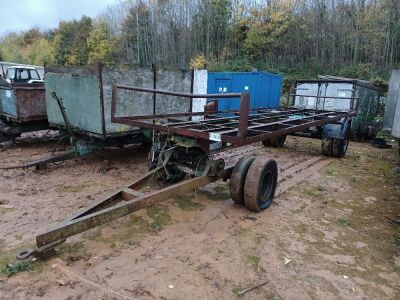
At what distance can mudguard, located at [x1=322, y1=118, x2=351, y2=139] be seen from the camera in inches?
337

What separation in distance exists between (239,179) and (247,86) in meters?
9.63

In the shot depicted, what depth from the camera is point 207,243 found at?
3.83 m

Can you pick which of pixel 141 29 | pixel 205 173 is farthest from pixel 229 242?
pixel 141 29

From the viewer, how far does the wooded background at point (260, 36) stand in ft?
68.2

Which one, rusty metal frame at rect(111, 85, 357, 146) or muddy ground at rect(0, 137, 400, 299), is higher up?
rusty metal frame at rect(111, 85, 357, 146)

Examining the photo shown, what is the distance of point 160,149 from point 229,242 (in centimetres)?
185

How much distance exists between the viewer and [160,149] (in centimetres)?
505

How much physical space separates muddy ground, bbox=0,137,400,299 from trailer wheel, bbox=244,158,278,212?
0.17m

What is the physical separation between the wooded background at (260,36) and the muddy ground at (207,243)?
15.4 meters

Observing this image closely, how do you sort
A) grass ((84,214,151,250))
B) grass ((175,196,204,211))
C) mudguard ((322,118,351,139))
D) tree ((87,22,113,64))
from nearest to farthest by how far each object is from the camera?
grass ((84,214,151,250)) → grass ((175,196,204,211)) → mudguard ((322,118,351,139)) → tree ((87,22,113,64))

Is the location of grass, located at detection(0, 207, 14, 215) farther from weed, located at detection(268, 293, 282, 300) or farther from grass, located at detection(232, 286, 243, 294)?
weed, located at detection(268, 293, 282, 300)

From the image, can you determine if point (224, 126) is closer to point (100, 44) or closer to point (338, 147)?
point (338, 147)

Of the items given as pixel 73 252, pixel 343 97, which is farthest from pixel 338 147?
pixel 73 252

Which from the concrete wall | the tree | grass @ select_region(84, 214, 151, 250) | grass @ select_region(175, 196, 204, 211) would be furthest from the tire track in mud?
the tree
